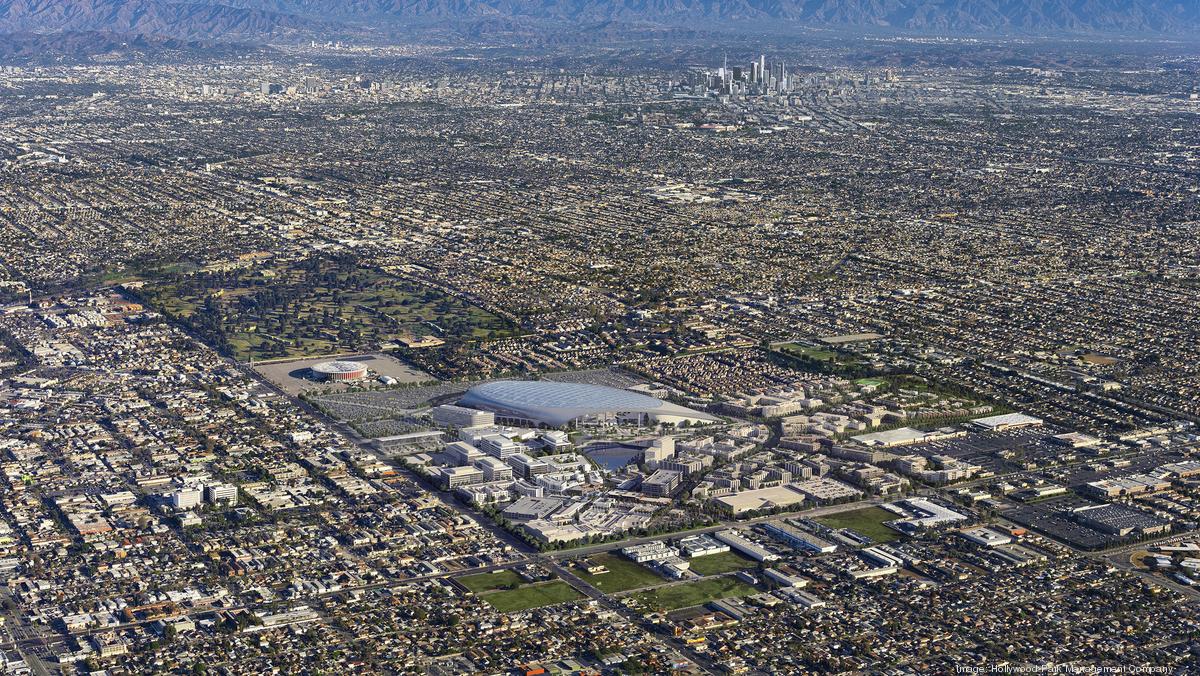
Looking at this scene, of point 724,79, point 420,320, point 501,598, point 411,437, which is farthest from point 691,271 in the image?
point 724,79

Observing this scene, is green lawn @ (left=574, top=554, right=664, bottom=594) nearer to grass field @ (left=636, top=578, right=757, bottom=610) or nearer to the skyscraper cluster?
grass field @ (left=636, top=578, right=757, bottom=610)

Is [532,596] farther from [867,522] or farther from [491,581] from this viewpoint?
[867,522]

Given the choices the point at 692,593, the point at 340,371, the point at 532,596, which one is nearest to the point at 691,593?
the point at 692,593

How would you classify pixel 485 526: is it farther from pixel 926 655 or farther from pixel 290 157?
pixel 290 157

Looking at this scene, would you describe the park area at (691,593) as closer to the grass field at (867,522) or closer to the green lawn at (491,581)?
the green lawn at (491,581)

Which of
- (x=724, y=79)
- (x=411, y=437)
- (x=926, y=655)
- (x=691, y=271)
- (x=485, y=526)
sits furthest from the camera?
(x=724, y=79)
